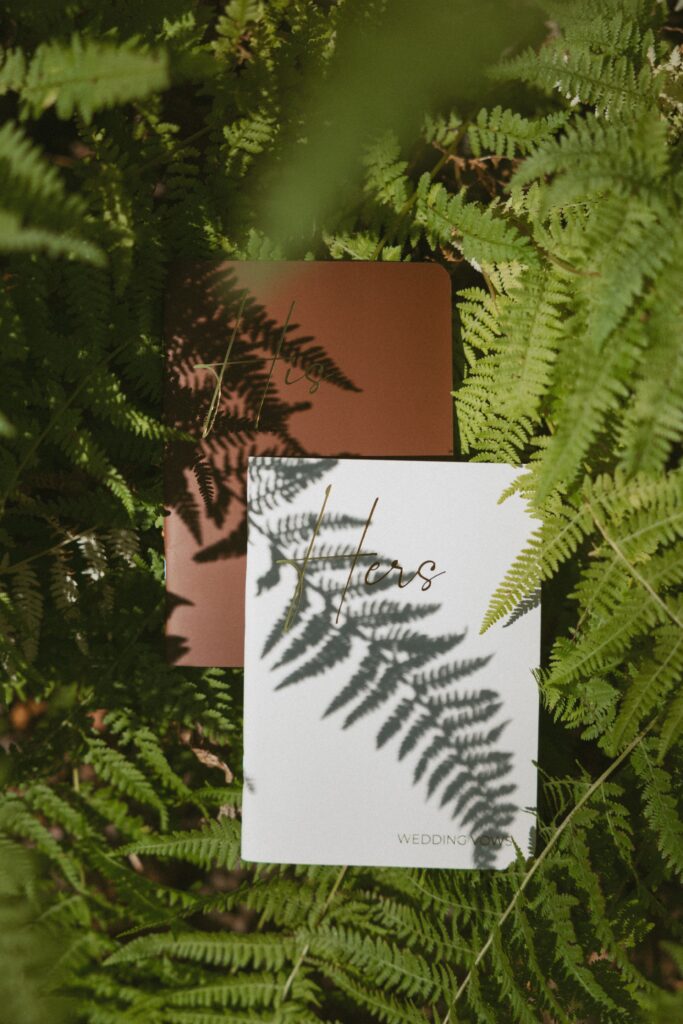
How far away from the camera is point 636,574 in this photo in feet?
5.11

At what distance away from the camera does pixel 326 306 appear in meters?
1.75

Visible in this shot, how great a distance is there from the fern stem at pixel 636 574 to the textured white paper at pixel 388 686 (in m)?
0.20

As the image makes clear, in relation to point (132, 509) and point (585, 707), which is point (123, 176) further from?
point (585, 707)

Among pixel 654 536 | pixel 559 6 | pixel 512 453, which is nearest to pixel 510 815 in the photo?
pixel 654 536

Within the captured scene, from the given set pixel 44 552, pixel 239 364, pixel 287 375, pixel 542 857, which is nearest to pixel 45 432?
pixel 44 552

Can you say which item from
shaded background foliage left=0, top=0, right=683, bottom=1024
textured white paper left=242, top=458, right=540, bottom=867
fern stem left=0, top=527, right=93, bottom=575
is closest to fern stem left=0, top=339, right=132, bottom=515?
shaded background foliage left=0, top=0, right=683, bottom=1024

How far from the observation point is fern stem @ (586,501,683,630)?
1.55 metres

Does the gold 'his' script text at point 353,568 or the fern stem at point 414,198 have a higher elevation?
the fern stem at point 414,198

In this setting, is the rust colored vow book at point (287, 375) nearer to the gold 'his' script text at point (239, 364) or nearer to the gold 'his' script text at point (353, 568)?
the gold 'his' script text at point (239, 364)

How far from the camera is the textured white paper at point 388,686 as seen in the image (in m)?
1.76

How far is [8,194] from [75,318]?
0.53 m

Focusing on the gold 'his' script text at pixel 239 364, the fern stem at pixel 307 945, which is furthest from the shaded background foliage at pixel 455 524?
the gold 'his' script text at pixel 239 364

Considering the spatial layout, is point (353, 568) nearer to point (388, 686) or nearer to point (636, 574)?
point (388, 686)

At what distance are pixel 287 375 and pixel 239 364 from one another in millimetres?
120
